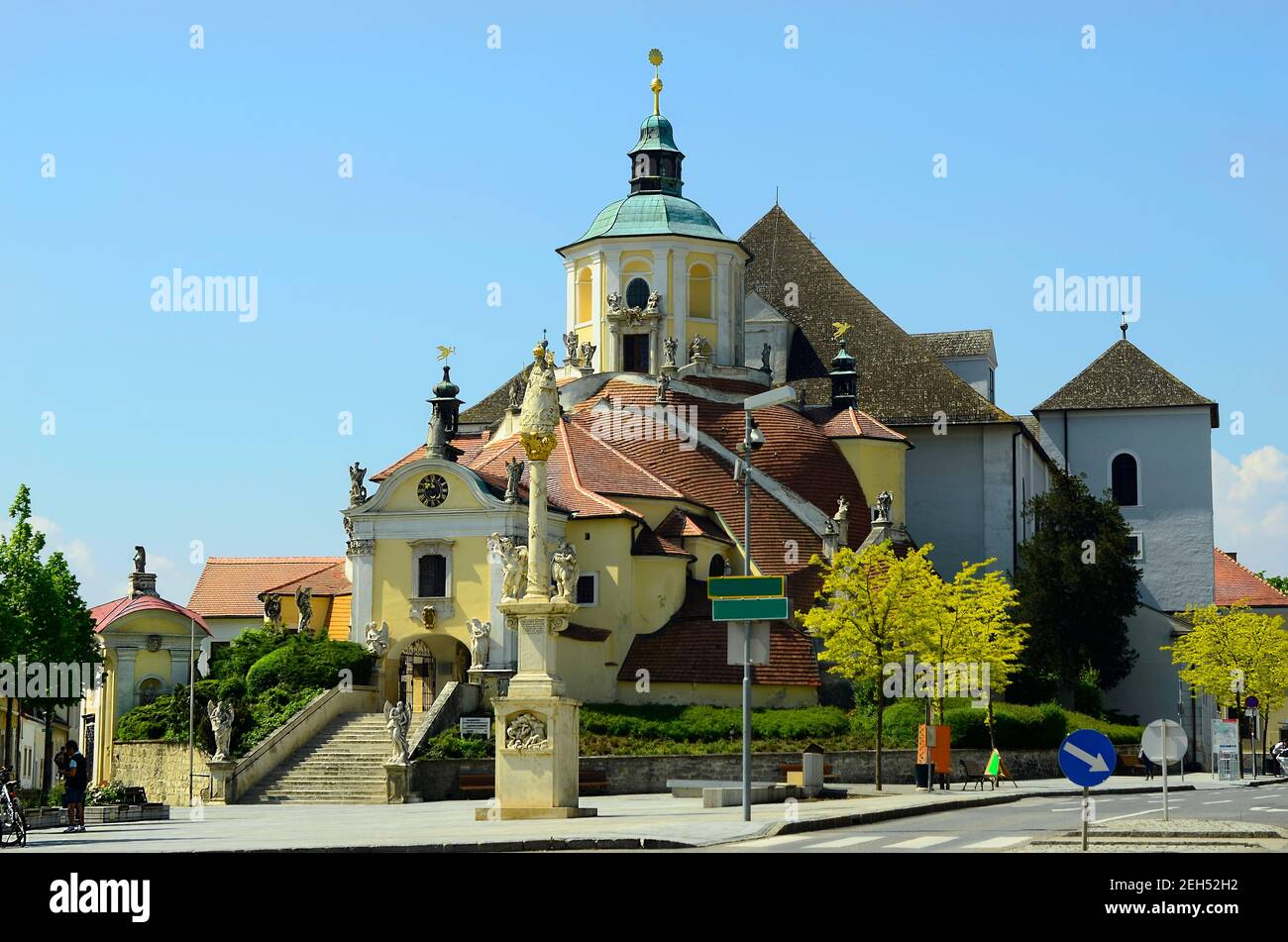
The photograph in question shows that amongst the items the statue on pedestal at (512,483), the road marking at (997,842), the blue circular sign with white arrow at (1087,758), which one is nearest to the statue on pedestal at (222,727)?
the statue on pedestal at (512,483)

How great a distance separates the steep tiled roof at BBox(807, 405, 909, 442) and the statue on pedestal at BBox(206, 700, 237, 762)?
28536 mm

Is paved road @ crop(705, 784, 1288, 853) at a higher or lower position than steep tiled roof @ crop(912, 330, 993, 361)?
lower

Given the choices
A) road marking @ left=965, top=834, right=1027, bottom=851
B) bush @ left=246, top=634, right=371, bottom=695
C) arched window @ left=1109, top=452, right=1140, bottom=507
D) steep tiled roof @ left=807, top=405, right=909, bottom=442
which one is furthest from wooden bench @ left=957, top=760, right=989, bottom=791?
arched window @ left=1109, top=452, right=1140, bottom=507

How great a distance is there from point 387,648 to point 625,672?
304 inches

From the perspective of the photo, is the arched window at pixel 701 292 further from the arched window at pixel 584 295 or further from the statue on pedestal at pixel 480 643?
the statue on pedestal at pixel 480 643

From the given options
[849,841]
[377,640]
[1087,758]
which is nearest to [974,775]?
[377,640]

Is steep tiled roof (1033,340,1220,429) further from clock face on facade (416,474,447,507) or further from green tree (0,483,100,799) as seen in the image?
green tree (0,483,100,799)

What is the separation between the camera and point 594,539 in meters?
62.2

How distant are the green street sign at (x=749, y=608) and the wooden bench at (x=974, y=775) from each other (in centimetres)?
1547

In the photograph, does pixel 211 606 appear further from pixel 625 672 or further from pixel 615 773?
pixel 615 773

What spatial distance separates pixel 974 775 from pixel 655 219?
27395 mm

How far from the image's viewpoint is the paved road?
2617cm
